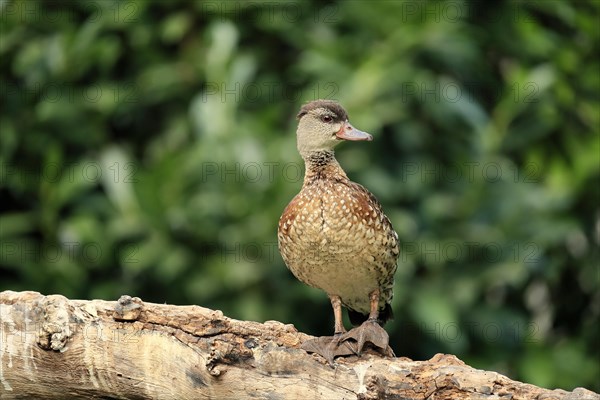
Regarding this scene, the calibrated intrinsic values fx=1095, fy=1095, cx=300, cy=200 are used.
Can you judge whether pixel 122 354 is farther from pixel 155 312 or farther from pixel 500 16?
pixel 500 16

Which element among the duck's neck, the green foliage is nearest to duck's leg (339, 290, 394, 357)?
the duck's neck

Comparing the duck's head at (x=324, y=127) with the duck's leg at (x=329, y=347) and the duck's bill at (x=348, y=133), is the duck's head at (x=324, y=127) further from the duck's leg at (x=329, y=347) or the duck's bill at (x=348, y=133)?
the duck's leg at (x=329, y=347)

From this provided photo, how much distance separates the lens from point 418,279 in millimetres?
6988

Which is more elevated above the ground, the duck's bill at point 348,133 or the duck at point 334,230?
the duck's bill at point 348,133

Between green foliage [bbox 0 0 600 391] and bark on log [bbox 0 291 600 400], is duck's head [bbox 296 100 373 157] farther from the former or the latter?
green foliage [bbox 0 0 600 391]

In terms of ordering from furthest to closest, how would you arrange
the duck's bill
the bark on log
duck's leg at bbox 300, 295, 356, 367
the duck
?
the duck's bill < the duck < duck's leg at bbox 300, 295, 356, 367 < the bark on log

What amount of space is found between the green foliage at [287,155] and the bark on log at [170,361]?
7.79ft

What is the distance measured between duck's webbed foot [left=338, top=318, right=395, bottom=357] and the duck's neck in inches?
35.3

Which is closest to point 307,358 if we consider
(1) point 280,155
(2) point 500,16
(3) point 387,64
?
(1) point 280,155

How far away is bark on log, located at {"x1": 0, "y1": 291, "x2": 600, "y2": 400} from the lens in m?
4.01

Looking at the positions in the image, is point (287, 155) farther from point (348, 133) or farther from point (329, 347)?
point (329, 347)

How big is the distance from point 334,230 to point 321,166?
0.44 m

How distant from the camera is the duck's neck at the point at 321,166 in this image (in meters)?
5.00

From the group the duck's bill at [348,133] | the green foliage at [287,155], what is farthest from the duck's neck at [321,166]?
the green foliage at [287,155]
